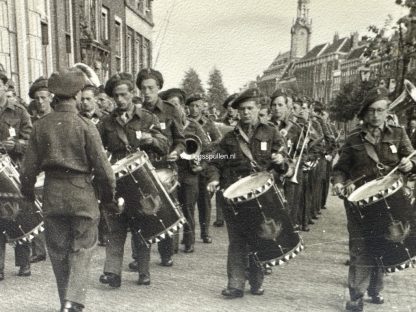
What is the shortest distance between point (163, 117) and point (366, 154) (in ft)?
8.17

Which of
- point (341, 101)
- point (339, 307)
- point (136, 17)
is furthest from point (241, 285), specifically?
point (341, 101)

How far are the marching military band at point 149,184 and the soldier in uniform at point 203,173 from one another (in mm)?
1453

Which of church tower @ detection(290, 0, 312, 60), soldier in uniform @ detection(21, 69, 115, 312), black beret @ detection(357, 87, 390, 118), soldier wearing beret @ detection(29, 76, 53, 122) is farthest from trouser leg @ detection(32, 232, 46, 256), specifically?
church tower @ detection(290, 0, 312, 60)

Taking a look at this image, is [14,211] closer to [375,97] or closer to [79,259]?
[79,259]

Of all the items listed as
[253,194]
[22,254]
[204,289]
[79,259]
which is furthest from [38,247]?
[253,194]

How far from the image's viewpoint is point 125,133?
18.6ft

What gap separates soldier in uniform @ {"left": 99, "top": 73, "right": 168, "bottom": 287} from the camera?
5.63m

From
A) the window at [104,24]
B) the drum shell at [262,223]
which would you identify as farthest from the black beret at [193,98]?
the window at [104,24]

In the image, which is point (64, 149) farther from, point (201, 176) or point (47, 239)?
point (201, 176)

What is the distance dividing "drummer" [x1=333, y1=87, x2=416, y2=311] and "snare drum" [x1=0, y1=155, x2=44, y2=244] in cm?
298

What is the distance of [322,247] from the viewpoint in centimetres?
782

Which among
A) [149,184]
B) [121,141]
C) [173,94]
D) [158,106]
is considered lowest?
[149,184]

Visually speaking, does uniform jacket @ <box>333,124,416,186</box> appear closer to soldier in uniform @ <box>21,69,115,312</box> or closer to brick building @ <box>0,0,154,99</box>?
soldier in uniform @ <box>21,69,115,312</box>

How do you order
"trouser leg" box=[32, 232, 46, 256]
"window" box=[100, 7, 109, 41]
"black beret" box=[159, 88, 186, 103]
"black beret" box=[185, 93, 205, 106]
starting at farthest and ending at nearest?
1. "window" box=[100, 7, 109, 41]
2. "black beret" box=[185, 93, 205, 106]
3. "black beret" box=[159, 88, 186, 103]
4. "trouser leg" box=[32, 232, 46, 256]
